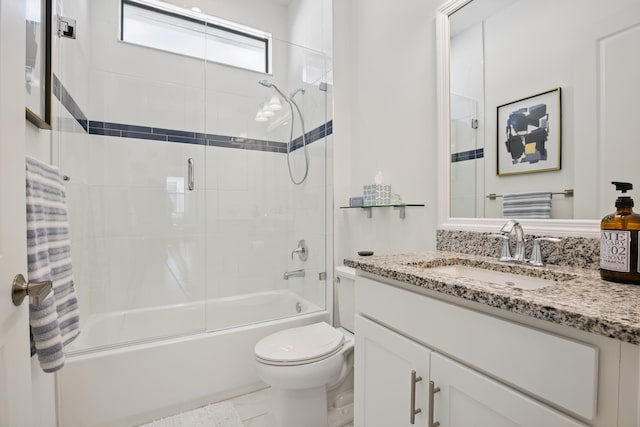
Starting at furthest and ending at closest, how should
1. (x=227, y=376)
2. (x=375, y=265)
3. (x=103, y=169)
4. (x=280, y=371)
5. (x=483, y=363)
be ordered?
(x=103, y=169)
(x=227, y=376)
(x=280, y=371)
(x=375, y=265)
(x=483, y=363)

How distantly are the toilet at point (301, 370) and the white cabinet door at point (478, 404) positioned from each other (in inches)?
26.4

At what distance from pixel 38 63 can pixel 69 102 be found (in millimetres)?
924

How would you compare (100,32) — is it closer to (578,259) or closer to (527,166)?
(527,166)

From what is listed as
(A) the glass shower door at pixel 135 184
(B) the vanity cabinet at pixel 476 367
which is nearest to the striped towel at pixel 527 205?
(B) the vanity cabinet at pixel 476 367

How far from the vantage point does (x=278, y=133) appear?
2525 mm

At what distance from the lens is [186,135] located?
2.33 m

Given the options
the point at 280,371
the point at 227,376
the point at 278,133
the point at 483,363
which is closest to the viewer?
the point at 483,363

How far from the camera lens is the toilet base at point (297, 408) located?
144 centimetres

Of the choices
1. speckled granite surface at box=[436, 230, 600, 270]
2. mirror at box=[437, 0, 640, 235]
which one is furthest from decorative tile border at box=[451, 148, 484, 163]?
speckled granite surface at box=[436, 230, 600, 270]

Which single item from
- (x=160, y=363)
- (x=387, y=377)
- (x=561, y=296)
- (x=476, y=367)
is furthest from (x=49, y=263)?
(x=561, y=296)

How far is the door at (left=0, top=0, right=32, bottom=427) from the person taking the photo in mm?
571

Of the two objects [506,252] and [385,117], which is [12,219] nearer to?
[506,252]

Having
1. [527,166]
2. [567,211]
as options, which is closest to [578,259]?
[567,211]

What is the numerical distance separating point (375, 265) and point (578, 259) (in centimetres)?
66
